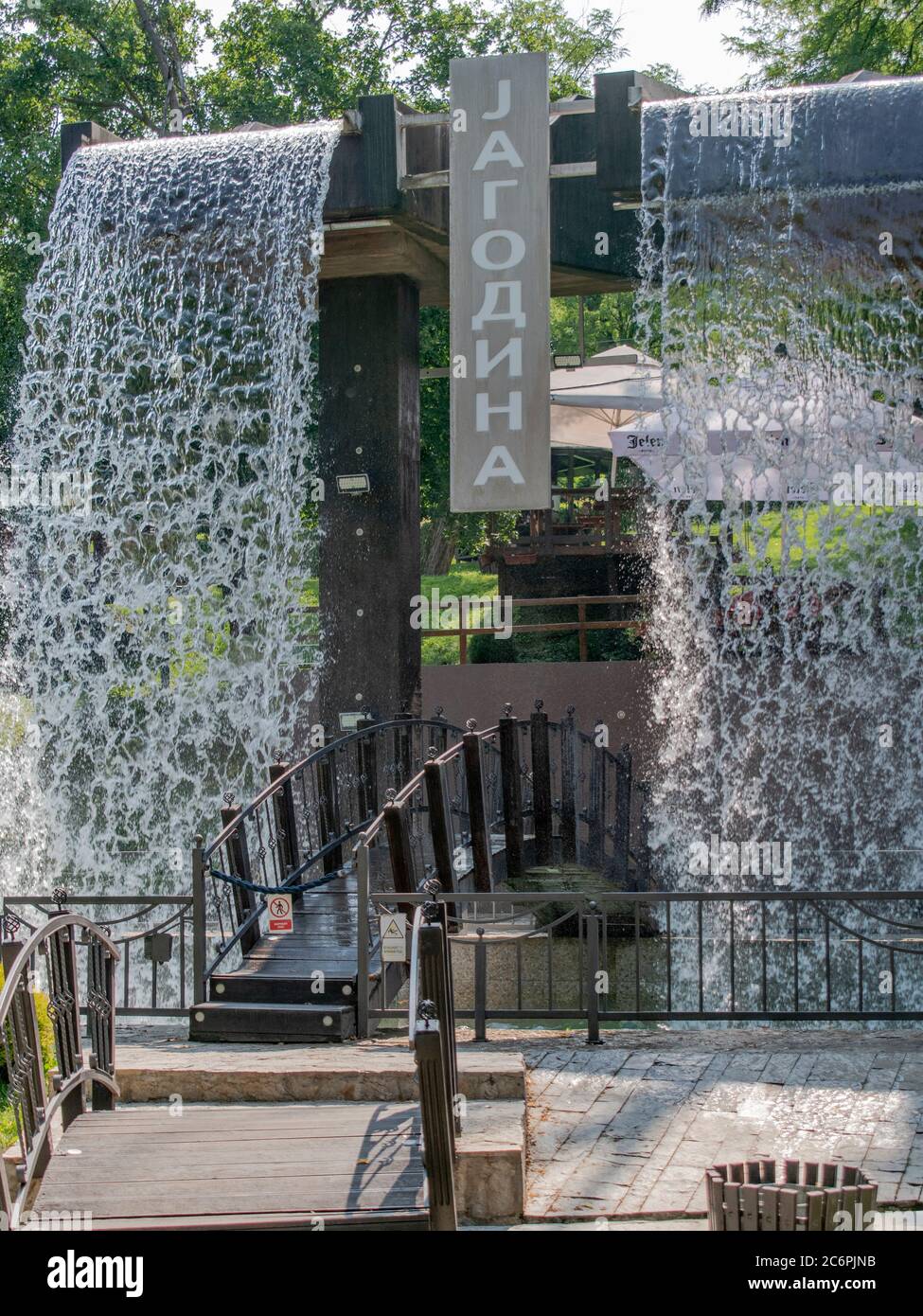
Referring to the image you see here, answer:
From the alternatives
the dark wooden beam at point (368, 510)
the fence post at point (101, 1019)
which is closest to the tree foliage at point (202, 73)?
the dark wooden beam at point (368, 510)

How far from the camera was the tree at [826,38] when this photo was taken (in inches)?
766

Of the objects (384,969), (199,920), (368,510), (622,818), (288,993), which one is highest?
(368,510)

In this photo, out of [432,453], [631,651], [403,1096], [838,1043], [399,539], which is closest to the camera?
[403,1096]

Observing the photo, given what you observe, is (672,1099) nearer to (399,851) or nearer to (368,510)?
(399,851)

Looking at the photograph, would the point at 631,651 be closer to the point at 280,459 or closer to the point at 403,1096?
the point at 280,459

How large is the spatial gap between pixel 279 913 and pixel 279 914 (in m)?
0.01

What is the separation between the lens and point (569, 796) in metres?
14.2

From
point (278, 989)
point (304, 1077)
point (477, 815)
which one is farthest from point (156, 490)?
point (304, 1077)

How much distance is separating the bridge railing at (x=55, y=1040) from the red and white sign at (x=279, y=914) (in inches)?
93.0

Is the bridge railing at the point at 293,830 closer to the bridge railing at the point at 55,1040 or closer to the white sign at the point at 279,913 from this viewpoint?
the white sign at the point at 279,913
